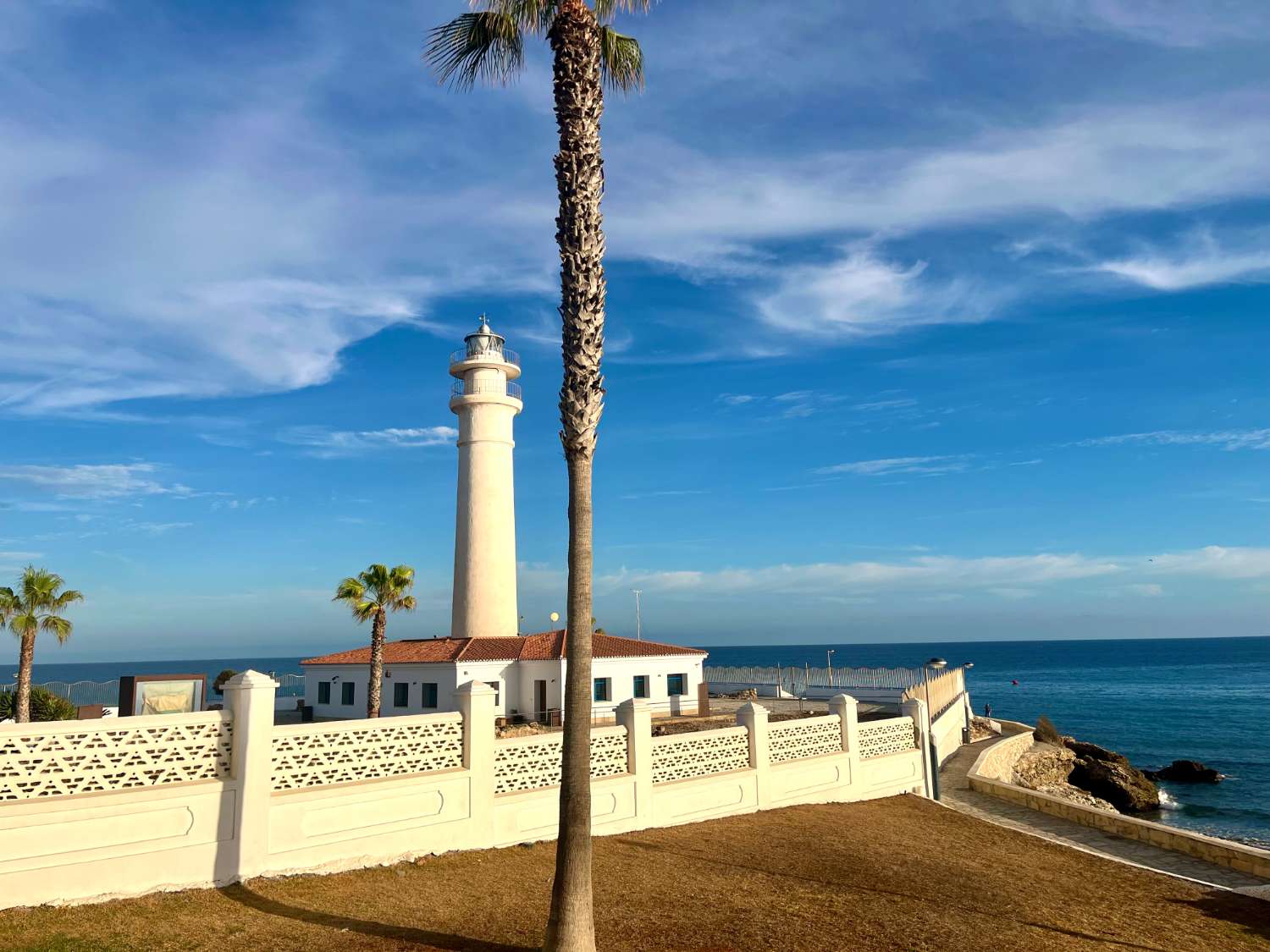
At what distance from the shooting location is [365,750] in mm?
11234

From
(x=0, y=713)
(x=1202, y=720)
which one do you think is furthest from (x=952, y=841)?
(x=1202, y=720)

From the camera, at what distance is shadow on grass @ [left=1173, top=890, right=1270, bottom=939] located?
10555 millimetres

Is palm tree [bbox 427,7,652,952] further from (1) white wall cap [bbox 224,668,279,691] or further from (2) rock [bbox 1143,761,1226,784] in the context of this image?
(2) rock [bbox 1143,761,1226,784]

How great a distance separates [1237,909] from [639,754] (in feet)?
27.1

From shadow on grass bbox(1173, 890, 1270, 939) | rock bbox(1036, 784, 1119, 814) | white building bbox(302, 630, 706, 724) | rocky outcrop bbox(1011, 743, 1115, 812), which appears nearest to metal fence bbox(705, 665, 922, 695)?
rocky outcrop bbox(1011, 743, 1115, 812)

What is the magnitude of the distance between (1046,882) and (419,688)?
22.2m

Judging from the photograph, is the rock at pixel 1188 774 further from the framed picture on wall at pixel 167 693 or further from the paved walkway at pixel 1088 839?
the framed picture on wall at pixel 167 693

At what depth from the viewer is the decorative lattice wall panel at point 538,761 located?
12453 millimetres

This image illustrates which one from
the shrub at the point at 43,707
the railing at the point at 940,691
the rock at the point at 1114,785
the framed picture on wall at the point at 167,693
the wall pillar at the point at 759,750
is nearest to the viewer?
the wall pillar at the point at 759,750

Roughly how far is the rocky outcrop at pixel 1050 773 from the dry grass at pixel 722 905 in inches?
692

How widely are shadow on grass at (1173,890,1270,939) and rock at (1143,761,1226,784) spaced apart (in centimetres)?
3470

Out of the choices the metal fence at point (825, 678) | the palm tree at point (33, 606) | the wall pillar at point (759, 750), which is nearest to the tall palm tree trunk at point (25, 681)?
the palm tree at point (33, 606)

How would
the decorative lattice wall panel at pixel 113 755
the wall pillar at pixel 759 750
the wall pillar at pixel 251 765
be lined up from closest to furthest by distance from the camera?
1. the decorative lattice wall panel at pixel 113 755
2. the wall pillar at pixel 251 765
3. the wall pillar at pixel 759 750

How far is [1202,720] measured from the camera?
63.0m
